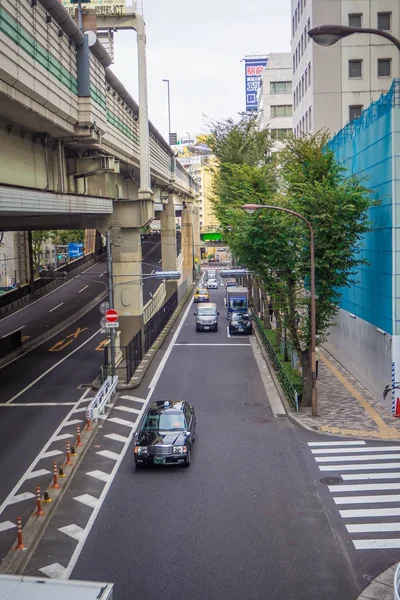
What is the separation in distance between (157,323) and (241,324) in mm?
6466

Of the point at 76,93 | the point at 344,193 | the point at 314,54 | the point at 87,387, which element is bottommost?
the point at 87,387

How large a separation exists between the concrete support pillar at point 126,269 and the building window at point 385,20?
24.3 metres

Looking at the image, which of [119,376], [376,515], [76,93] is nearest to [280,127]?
[119,376]

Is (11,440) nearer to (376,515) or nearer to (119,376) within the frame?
(119,376)

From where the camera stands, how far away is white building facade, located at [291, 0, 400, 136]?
152 feet

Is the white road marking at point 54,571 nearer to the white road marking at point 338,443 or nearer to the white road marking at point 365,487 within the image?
the white road marking at point 365,487

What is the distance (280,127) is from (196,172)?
2678 inches

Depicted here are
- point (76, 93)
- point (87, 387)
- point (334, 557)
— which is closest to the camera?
point (334, 557)

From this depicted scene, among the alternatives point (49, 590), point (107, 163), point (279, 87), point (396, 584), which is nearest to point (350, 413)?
point (107, 163)

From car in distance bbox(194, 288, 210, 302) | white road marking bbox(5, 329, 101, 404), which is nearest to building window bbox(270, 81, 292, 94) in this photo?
car in distance bbox(194, 288, 210, 302)

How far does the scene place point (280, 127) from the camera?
291ft

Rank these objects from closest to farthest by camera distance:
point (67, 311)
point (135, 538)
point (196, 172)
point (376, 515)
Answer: point (135, 538), point (376, 515), point (67, 311), point (196, 172)

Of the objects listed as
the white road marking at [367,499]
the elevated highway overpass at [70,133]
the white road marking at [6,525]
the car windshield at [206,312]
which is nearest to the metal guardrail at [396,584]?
the white road marking at [367,499]

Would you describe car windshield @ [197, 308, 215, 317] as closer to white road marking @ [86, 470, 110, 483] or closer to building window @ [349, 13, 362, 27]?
building window @ [349, 13, 362, 27]
